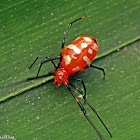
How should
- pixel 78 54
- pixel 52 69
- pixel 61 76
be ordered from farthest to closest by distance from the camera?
pixel 52 69 < pixel 61 76 < pixel 78 54

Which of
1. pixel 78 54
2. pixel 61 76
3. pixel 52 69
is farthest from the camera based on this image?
pixel 52 69

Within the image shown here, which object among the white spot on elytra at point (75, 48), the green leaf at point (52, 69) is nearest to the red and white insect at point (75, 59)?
the white spot on elytra at point (75, 48)

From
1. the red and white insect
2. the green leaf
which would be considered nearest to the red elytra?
the red and white insect

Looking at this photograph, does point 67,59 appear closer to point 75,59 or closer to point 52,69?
point 75,59

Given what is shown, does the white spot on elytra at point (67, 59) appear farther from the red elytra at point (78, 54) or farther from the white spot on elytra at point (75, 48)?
the white spot on elytra at point (75, 48)

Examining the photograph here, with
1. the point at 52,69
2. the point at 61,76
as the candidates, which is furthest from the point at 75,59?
the point at 52,69

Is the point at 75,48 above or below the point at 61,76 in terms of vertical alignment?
above
